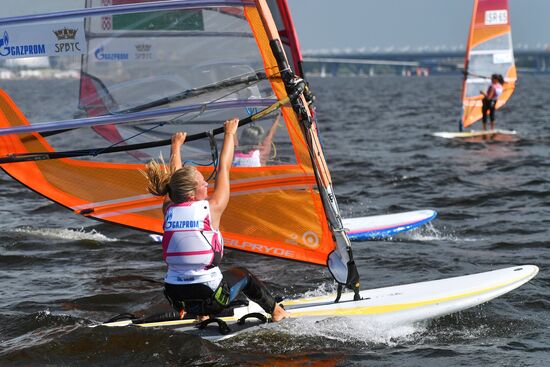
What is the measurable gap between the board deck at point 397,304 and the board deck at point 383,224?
312 cm

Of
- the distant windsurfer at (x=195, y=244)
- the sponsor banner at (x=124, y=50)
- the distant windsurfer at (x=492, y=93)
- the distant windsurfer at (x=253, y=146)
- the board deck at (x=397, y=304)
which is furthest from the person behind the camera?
the distant windsurfer at (x=492, y=93)

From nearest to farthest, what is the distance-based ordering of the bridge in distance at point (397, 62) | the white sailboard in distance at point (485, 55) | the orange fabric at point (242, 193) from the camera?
the orange fabric at point (242, 193)
the white sailboard in distance at point (485, 55)
the bridge in distance at point (397, 62)

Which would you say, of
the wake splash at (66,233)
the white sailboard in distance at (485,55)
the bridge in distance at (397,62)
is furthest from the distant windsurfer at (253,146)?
the bridge in distance at (397,62)

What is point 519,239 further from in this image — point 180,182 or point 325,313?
point 180,182

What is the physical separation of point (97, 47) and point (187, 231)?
2202 mm

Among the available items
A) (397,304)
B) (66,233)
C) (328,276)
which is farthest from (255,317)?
(66,233)

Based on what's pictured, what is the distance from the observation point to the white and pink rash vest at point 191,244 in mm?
5570

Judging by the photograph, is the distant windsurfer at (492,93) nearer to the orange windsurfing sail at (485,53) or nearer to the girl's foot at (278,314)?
the orange windsurfing sail at (485,53)

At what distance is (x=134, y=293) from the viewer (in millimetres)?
7914

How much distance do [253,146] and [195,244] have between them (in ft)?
5.64

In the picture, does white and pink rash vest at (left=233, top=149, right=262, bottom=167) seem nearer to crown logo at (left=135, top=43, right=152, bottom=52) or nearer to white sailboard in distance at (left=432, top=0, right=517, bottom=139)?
crown logo at (left=135, top=43, right=152, bottom=52)

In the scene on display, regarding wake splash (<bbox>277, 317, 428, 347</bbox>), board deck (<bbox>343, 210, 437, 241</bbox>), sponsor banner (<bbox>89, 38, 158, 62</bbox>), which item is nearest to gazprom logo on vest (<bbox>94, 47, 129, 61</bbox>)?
sponsor banner (<bbox>89, 38, 158, 62</bbox>)

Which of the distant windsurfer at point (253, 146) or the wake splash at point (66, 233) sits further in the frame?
the wake splash at point (66, 233)

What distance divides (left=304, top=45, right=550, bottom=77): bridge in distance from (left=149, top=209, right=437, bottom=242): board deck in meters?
127
